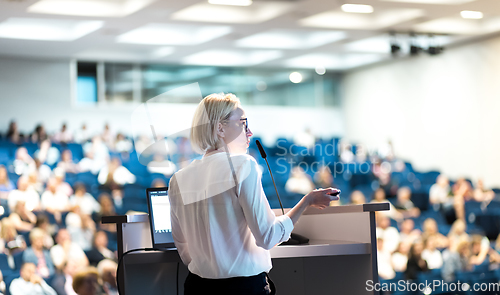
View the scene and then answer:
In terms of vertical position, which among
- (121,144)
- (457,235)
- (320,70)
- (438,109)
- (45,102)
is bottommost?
(457,235)

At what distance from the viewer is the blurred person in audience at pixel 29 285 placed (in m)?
3.58

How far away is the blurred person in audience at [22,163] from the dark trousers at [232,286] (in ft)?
17.5

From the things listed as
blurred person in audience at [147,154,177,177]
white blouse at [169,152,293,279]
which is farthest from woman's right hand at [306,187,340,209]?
blurred person in audience at [147,154,177,177]

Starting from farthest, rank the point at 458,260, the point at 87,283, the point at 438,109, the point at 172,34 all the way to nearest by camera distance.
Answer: the point at 438,109 → the point at 172,34 → the point at 458,260 → the point at 87,283

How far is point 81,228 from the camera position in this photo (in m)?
4.98

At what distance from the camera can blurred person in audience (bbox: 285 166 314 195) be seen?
713 cm

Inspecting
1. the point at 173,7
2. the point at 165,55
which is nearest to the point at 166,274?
the point at 173,7

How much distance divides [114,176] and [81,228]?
1.71 m

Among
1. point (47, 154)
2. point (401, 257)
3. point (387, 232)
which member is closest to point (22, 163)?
point (47, 154)

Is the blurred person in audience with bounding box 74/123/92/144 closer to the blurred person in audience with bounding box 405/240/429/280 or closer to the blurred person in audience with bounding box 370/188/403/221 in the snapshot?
the blurred person in audience with bounding box 370/188/403/221

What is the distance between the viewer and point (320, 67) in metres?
10.0

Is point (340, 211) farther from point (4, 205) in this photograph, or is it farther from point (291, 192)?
point (291, 192)

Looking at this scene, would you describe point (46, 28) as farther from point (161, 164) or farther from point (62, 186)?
point (161, 164)

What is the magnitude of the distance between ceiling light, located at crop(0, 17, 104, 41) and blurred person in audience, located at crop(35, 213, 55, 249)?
287 centimetres
